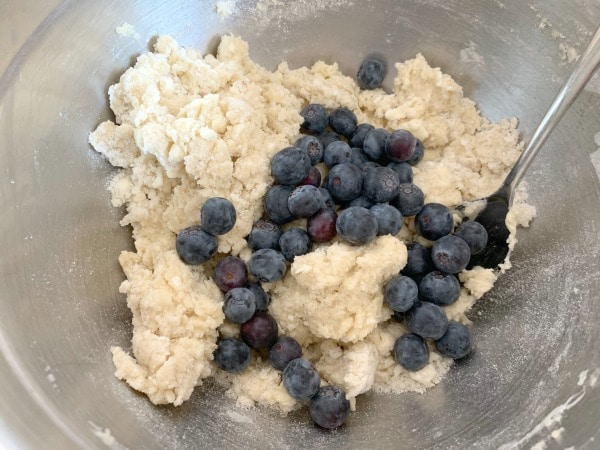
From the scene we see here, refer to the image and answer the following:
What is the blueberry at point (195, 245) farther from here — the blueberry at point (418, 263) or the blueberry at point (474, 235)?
the blueberry at point (474, 235)

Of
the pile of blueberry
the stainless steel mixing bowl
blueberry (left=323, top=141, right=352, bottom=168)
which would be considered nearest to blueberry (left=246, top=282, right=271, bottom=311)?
the pile of blueberry

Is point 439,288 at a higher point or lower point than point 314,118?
lower

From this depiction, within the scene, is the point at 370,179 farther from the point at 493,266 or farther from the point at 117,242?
the point at 117,242

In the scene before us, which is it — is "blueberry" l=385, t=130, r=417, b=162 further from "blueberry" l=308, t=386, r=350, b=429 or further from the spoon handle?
"blueberry" l=308, t=386, r=350, b=429

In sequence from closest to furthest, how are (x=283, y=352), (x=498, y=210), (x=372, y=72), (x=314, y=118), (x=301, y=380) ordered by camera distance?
(x=301, y=380) < (x=283, y=352) < (x=498, y=210) < (x=314, y=118) < (x=372, y=72)

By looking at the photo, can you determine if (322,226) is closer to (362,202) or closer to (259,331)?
(362,202)

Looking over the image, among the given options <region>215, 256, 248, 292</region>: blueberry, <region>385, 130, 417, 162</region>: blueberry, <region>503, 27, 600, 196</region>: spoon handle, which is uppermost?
<region>503, 27, 600, 196</region>: spoon handle

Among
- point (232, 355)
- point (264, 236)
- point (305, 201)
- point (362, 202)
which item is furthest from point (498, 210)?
point (232, 355)
